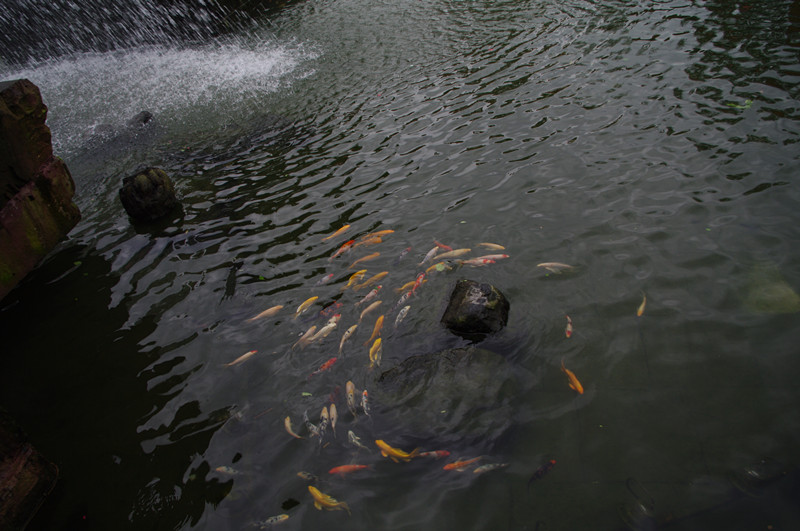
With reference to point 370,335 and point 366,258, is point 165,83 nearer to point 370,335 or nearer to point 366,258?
point 366,258

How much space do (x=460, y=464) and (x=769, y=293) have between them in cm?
402

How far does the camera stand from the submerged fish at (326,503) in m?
3.79

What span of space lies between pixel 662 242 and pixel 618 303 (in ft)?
4.39

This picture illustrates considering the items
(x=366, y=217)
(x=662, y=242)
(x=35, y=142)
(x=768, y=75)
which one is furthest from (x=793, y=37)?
(x=35, y=142)

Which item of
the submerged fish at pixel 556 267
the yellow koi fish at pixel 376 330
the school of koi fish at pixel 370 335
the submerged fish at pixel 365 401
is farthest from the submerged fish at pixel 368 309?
the submerged fish at pixel 556 267

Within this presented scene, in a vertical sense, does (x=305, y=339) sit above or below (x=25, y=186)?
below

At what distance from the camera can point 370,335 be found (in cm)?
534

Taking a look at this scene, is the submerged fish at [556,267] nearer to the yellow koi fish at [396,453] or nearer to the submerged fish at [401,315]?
the submerged fish at [401,315]

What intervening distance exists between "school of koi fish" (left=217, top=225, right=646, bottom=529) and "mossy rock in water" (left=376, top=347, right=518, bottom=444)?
0.76 feet

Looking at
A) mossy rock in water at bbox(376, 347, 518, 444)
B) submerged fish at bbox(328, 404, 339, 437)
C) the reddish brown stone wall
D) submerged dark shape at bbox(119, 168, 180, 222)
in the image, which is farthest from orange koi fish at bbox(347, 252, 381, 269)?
the reddish brown stone wall

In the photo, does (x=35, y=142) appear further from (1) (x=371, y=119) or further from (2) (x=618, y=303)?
(2) (x=618, y=303)

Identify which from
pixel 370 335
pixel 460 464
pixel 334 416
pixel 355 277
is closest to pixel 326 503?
pixel 334 416

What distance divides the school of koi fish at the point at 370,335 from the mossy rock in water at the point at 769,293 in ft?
3.75

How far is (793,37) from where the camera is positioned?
9.52m
